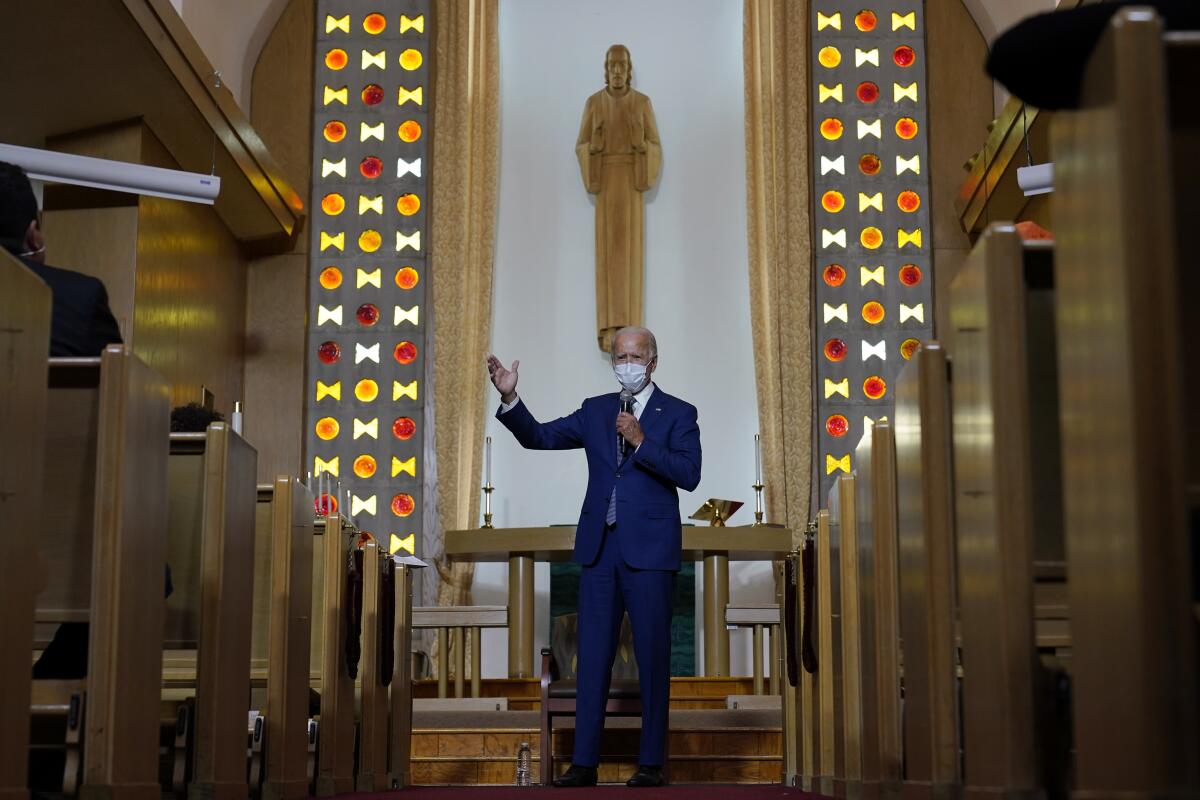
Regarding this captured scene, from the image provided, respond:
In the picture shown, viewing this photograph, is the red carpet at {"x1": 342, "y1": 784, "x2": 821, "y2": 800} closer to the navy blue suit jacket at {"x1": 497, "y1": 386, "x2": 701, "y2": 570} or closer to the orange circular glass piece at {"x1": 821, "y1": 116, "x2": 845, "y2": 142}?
the navy blue suit jacket at {"x1": 497, "y1": 386, "x2": 701, "y2": 570}

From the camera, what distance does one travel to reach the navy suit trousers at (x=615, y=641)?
17.2 ft

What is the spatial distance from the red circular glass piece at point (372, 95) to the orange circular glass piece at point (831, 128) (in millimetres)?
2866

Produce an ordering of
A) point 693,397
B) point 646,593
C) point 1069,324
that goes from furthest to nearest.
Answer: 1. point 693,397
2. point 646,593
3. point 1069,324

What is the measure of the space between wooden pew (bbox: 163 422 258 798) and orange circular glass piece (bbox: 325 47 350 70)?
660 centimetres

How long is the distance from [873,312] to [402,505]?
3.17 metres

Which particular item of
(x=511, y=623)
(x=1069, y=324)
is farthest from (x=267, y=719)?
(x=511, y=623)

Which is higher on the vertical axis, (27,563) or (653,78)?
(653,78)

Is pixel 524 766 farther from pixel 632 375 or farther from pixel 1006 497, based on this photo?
pixel 1006 497

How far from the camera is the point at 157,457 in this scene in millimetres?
3357

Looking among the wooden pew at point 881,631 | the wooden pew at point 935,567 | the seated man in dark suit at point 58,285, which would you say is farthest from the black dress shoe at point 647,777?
the seated man in dark suit at point 58,285

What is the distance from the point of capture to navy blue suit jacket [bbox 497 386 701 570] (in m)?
5.28

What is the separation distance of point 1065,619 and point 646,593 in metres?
2.54

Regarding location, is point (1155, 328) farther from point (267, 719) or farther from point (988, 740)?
point (267, 719)

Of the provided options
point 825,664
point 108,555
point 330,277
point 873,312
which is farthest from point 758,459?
point 108,555
